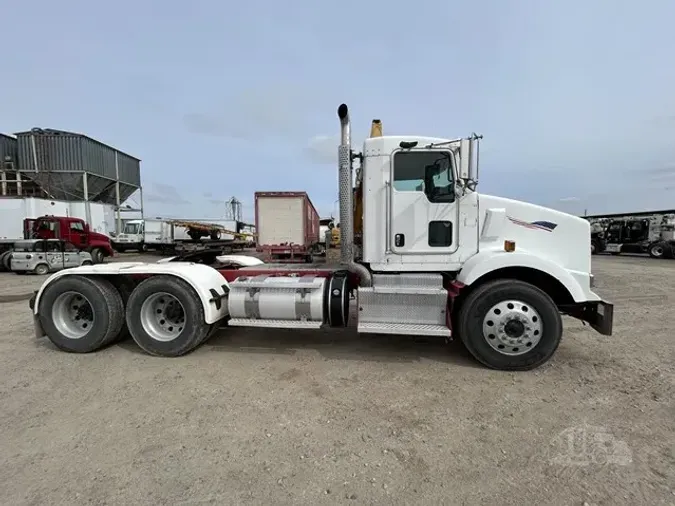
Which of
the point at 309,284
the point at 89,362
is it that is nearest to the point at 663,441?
the point at 309,284

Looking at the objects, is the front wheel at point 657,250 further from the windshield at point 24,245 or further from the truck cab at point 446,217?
the windshield at point 24,245

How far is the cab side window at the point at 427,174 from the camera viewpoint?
15.1ft

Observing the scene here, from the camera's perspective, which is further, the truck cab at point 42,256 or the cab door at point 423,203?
the truck cab at point 42,256

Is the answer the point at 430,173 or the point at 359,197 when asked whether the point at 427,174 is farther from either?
the point at 359,197

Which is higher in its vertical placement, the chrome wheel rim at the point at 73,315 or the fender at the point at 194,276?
the fender at the point at 194,276

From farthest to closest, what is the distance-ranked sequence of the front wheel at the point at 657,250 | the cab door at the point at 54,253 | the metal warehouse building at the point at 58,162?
the metal warehouse building at the point at 58,162, the front wheel at the point at 657,250, the cab door at the point at 54,253

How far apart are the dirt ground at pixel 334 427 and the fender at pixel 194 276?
678 mm

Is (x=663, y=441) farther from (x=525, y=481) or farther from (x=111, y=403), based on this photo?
(x=111, y=403)

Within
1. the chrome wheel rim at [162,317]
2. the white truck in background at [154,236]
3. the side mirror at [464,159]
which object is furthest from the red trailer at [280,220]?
the white truck in background at [154,236]

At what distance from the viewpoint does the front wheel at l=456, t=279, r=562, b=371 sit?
422 cm

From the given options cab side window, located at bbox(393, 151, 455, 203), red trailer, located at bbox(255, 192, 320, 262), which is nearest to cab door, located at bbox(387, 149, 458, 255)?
cab side window, located at bbox(393, 151, 455, 203)

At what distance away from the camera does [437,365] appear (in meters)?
4.50

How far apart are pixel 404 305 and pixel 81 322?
4709 mm

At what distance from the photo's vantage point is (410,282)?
4.70 meters
